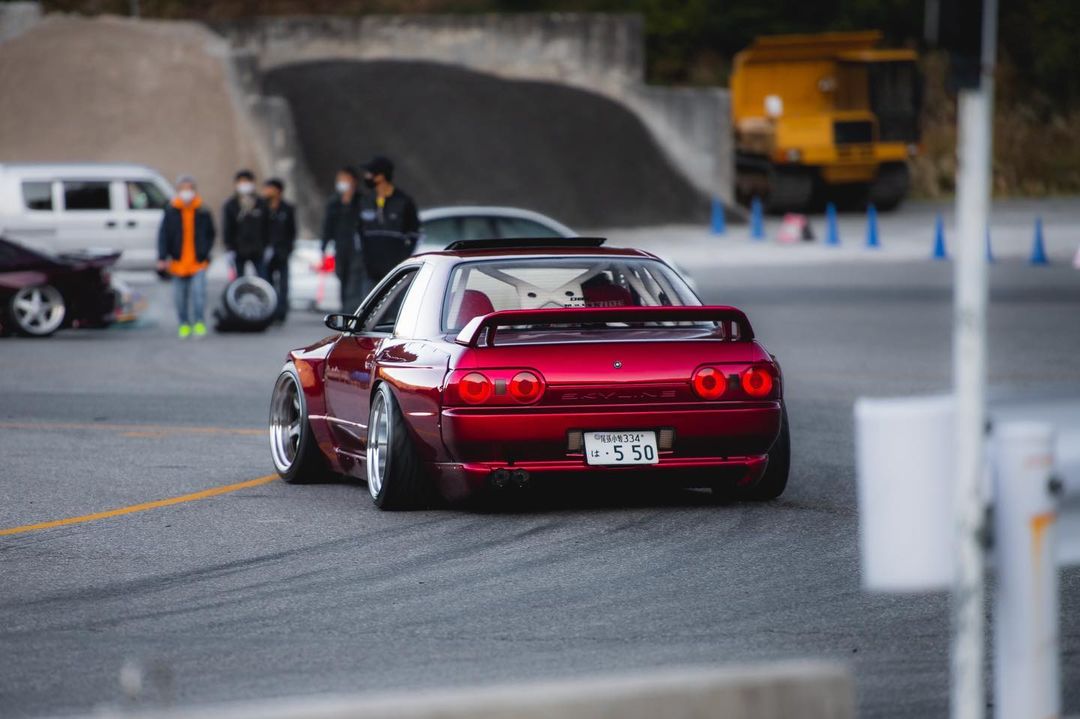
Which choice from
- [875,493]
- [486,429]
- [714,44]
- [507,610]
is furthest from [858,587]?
[714,44]

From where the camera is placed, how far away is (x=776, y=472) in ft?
32.2

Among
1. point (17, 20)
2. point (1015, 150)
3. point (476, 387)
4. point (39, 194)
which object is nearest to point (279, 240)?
point (39, 194)

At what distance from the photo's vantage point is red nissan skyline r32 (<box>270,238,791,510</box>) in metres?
9.13

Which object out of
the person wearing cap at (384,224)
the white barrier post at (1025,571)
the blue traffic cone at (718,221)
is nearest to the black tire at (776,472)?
the white barrier post at (1025,571)

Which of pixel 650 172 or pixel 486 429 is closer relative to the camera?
pixel 486 429

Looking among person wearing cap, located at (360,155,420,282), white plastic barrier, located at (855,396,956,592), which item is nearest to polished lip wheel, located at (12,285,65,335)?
person wearing cap, located at (360,155,420,282)

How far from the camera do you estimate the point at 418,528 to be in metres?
9.09

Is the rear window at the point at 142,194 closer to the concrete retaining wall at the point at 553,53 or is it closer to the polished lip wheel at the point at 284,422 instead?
the concrete retaining wall at the point at 553,53

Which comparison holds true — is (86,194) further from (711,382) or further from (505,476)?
(711,382)

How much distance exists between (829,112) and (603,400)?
121 feet

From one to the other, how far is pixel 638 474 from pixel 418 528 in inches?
41.3

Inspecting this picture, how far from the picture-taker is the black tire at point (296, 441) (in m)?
10.8

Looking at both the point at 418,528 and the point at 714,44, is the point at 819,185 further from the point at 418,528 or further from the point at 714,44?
the point at 418,528

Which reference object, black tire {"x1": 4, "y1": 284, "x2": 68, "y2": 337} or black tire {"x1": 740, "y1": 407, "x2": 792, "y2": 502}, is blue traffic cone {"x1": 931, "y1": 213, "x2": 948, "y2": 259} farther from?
black tire {"x1": 740, "y1": 407, "x2": 792, "y2": 502}
